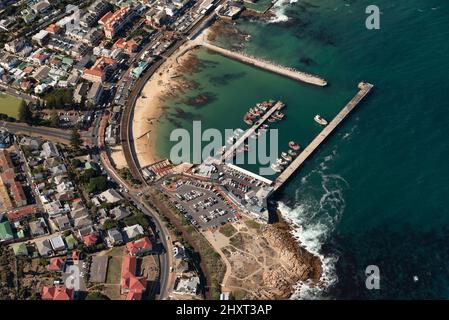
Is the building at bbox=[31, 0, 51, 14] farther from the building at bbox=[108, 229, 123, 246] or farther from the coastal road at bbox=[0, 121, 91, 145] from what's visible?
the building at bbox=[108, 229, 123, 246]

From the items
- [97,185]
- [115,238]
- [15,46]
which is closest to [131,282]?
[115,238]

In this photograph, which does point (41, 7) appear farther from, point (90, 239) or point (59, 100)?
point (90, 239)

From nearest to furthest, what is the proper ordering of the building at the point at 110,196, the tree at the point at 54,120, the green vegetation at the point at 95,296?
the green vegetation at the point at 95,296 → the building at the point at 110,196 → the tree at the point at 54,120

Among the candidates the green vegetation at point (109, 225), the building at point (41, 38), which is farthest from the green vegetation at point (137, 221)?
the building at point (41, 38)

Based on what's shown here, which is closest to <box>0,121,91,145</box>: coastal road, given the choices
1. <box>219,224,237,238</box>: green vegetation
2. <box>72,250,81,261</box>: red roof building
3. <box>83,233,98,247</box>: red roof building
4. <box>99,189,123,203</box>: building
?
<box>99,189,123,203</box>: building

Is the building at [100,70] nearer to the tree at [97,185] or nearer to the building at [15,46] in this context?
the building at [15,46]
